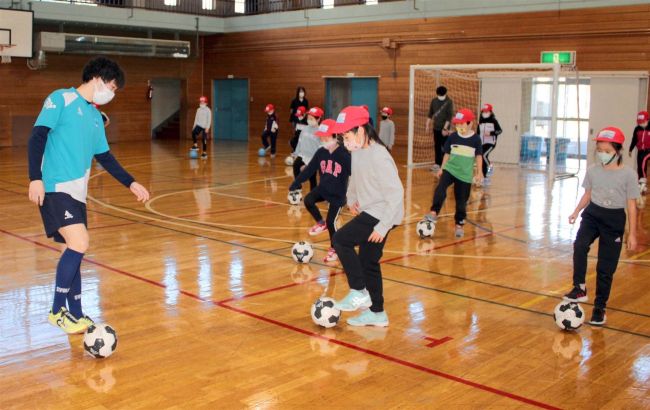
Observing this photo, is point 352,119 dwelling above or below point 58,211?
above

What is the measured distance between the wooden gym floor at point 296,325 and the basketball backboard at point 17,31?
42.2ft

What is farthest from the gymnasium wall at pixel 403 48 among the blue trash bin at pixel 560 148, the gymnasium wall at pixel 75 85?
the blue trash bin at pixel 560 148

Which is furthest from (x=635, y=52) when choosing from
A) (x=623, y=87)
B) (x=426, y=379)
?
(x=426, y=379)

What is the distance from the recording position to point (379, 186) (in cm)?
530

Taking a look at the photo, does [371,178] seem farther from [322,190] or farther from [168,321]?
[322,190]

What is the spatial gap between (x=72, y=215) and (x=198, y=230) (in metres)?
4.70

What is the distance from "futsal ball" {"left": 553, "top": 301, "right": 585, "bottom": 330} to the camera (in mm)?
5508

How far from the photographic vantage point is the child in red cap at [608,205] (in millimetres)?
5652

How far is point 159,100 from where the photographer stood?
94.5 feet

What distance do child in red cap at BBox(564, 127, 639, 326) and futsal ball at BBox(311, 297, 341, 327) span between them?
2.08m

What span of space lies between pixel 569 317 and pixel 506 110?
1542cm

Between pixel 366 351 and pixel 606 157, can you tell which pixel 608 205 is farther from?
pixel 366 351

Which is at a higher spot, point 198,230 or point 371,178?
point 371,178

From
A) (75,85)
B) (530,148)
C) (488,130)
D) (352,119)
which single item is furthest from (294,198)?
(75,85)
